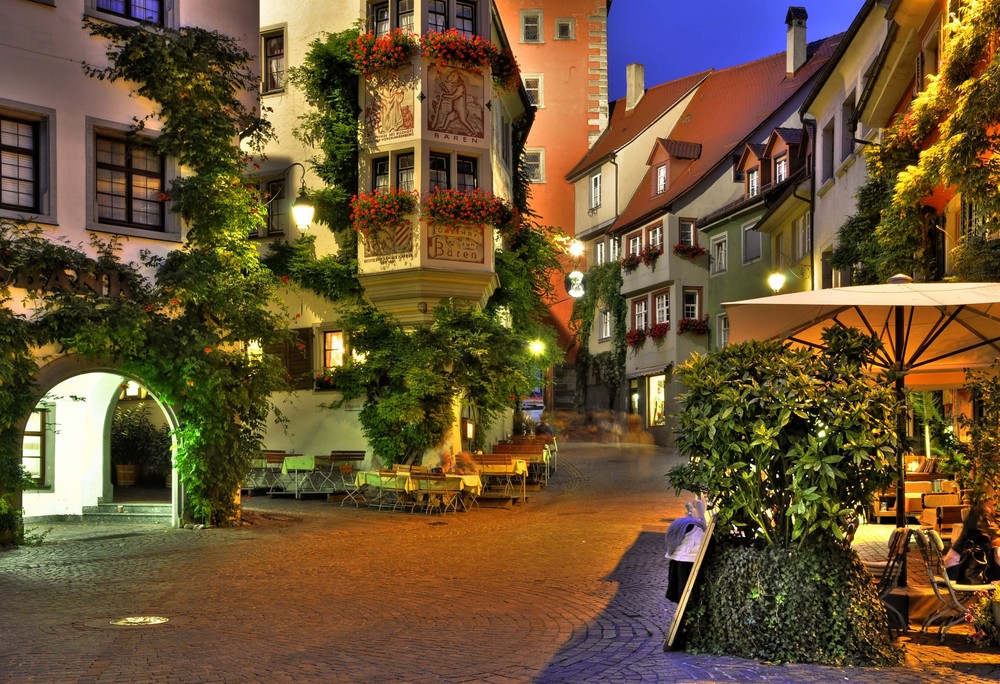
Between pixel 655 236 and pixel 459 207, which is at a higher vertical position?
pixel 655 236

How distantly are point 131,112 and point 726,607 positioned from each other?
43.1ft

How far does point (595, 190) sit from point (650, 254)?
846cm

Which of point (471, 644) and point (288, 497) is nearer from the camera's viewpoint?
point (471, 644)

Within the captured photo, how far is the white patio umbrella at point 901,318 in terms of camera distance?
8922mm

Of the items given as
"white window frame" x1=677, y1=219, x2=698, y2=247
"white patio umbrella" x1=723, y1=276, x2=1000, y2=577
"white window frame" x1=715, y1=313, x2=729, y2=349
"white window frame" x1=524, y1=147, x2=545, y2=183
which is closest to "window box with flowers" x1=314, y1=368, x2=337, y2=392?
"white patio umbrella" x1=723, y1=276, x2=1000, y2=577

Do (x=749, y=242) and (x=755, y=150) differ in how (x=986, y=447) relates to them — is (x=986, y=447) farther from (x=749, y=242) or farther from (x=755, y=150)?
(x=749, y=242)

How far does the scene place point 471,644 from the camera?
877cm

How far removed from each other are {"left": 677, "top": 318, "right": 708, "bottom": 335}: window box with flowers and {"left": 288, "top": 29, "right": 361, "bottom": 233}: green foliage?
20.2 meters

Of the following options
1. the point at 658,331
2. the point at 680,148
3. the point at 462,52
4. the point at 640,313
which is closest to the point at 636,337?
the point at 640,313

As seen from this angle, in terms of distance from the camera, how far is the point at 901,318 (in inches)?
405

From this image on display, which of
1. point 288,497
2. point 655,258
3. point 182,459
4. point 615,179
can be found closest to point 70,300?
point 182,459

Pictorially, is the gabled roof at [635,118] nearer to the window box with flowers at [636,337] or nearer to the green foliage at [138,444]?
the window box with flowers at [636,337]

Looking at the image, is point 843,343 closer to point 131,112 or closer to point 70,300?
point 70,300

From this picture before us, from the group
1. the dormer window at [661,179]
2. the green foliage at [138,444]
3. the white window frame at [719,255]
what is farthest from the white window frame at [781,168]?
the green foliage at [138,444]
